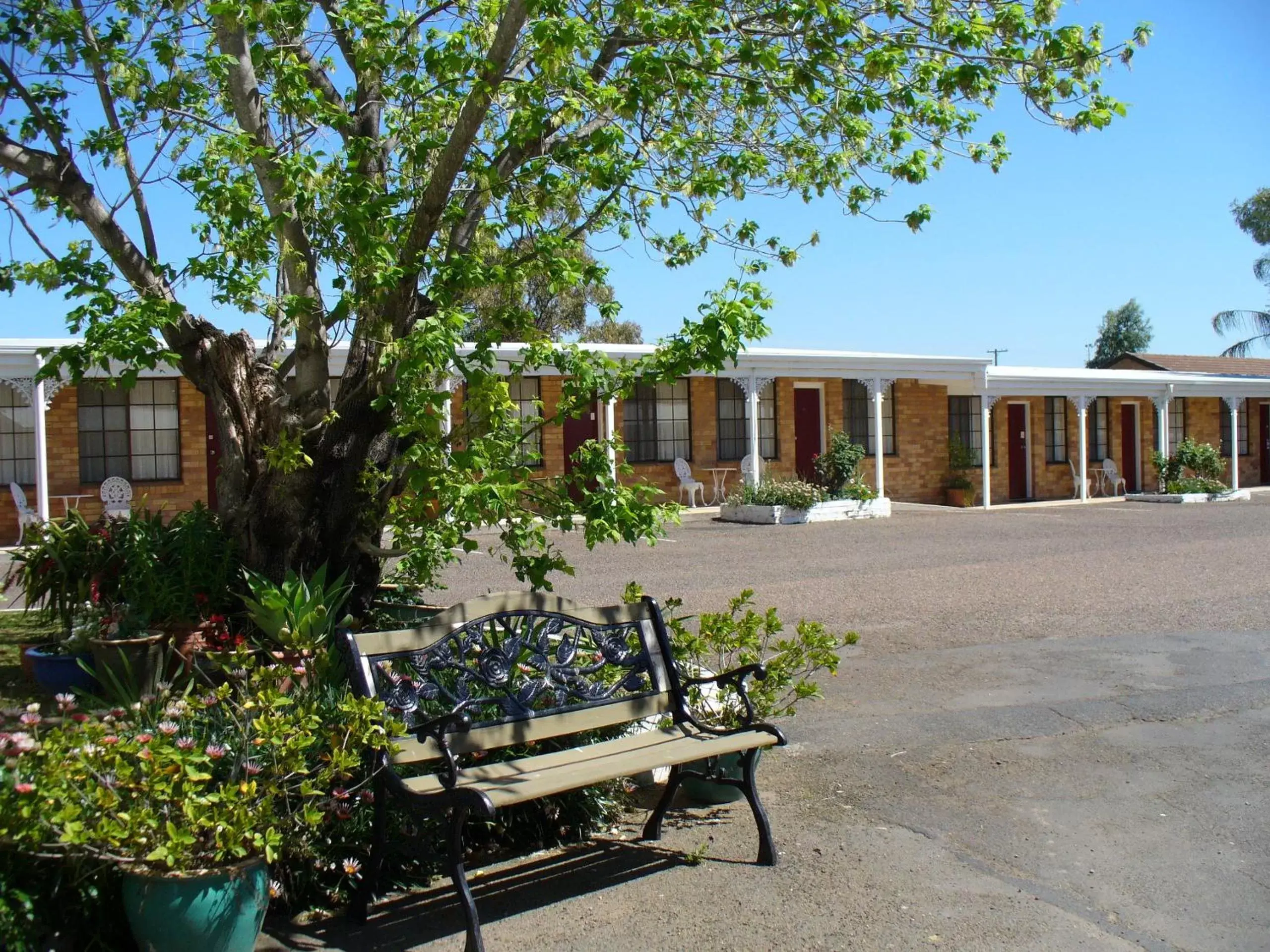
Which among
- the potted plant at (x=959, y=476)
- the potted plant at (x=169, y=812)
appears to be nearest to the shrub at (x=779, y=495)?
the potted plant at (x=959, y=476)

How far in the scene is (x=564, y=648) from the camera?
15.1 feet

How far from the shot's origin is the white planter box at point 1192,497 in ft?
79.0

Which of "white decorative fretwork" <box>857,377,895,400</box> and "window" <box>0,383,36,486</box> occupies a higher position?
"white decorative fretwork" <box>857,377,895,400</box>

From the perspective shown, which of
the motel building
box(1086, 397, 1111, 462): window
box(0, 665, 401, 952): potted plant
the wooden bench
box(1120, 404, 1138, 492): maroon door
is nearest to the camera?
box(0, 665, 401, 952): potted plant

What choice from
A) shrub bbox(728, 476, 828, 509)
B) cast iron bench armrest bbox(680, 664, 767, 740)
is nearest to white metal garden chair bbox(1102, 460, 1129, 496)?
shrub bbox(728, 476, 828, 509)

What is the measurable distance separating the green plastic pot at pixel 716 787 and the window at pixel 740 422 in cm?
1669

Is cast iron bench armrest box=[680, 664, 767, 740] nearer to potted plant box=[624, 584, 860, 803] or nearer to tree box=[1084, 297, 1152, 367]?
potted plant box=[624, 584, 860, 803]

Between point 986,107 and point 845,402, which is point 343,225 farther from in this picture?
point 845,402

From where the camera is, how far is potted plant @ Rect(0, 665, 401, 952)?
313cm

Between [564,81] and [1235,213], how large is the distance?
41.7 metres

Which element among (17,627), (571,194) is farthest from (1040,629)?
(17,627)

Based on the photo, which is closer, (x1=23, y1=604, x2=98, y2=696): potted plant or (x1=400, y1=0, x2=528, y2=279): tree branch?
(x1=400, y1=0, x2=528, y2=279): tree branch

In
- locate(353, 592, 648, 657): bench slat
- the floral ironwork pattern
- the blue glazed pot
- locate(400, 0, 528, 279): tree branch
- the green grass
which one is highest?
locate(400, 0, 528, 279): tree branch

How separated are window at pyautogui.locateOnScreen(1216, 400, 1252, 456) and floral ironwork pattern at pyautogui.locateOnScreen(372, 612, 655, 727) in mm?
27478
